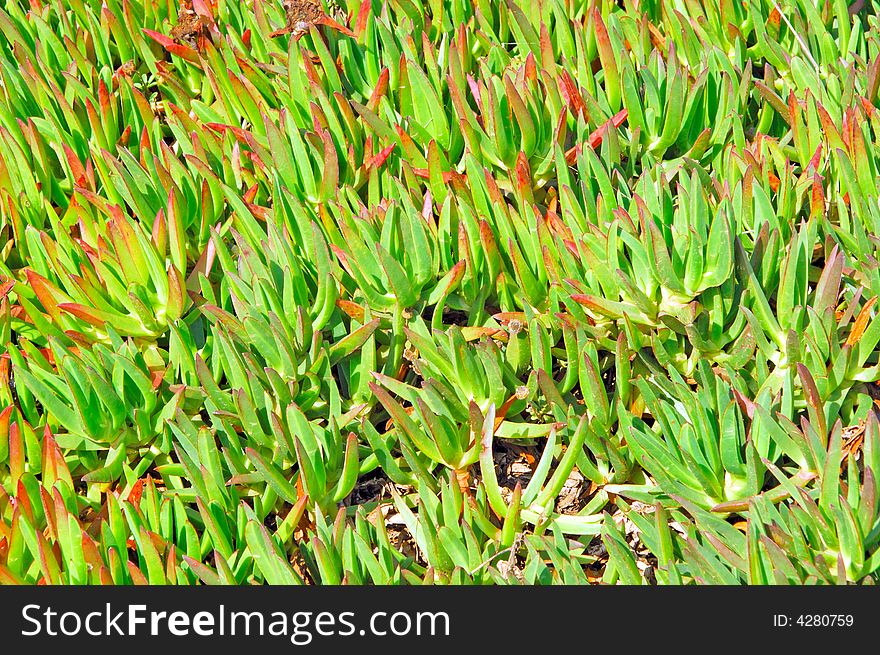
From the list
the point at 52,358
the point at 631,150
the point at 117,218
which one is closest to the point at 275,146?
the point at 117,218

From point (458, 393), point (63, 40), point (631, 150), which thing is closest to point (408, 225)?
point (458, 393)

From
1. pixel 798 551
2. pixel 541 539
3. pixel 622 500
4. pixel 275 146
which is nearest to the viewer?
pixel 798 551

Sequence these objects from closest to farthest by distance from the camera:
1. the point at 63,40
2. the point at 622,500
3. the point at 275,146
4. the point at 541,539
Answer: the point at 541,539
the point at 622,500
the point at 275,146
the point at 63,40

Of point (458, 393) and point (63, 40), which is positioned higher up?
point (63, 40)

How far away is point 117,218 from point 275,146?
328 mm

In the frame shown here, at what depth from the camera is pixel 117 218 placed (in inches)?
65.6

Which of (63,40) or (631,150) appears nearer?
(631,150)

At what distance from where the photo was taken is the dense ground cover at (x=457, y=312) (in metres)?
1.41

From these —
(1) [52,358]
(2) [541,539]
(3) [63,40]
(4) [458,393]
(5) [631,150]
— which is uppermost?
(3) [63,40]

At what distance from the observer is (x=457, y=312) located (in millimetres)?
1848

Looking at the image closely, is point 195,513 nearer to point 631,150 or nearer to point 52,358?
point 52,358

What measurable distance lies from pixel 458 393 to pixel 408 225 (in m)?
0.32

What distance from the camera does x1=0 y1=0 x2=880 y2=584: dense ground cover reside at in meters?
1.41

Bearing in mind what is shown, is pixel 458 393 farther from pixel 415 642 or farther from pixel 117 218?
pixel 117 218
